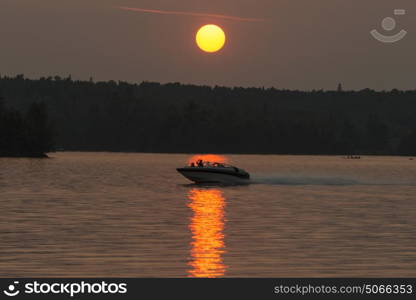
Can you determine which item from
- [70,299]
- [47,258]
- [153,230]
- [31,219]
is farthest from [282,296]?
[31,219]

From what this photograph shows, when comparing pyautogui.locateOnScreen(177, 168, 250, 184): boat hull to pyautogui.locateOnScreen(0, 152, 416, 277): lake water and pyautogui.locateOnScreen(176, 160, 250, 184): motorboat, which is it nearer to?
pyautogui.locateOnScreen(176, 160, 250, 184): motorboat

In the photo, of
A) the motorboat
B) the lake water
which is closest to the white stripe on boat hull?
the motorboat

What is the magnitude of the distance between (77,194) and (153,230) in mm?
39906

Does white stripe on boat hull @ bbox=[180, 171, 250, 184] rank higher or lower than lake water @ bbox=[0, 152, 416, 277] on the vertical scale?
higher

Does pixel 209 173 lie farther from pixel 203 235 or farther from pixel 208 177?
pixel 203 235

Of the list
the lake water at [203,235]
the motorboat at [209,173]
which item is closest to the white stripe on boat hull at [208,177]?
the motorboat at [209,173]

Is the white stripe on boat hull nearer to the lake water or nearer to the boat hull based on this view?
the boat hull

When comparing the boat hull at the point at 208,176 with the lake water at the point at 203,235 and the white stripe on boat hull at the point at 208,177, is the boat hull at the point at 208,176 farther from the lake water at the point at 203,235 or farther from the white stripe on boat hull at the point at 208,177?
the lake water at the point at 203,235

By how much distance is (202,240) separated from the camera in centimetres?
5428

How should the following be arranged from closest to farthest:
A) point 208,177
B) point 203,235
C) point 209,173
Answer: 1. point 203,235
2. point 209,173
3. point 208,177

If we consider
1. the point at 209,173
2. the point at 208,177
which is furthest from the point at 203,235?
the point at 208,177

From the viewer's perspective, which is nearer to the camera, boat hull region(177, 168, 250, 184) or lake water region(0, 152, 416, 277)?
lake water region(0, 152, 416, 277)

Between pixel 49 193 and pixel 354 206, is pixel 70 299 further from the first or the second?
pixel 49 193

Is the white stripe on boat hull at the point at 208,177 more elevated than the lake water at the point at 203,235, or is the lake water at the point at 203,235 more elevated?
the white stripe on boat hull at the point at 208,177
